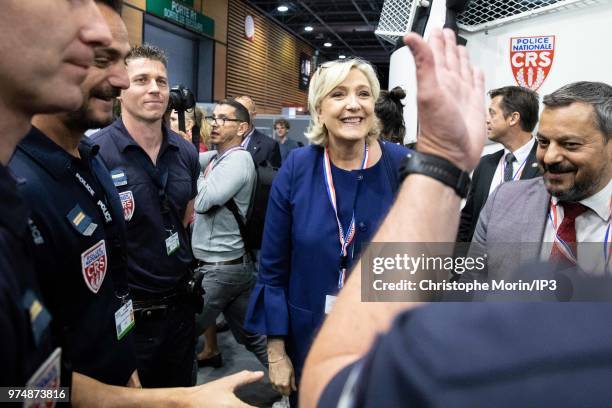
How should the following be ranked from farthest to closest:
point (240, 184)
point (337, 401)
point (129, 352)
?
point (240, 184) → point (129, 352) → point (337, 401)

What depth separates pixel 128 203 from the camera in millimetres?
2070

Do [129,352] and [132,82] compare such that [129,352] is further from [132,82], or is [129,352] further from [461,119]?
[132,82]

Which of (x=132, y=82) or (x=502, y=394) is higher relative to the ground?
(x=132, y=82)

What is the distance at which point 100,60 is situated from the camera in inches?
59.7

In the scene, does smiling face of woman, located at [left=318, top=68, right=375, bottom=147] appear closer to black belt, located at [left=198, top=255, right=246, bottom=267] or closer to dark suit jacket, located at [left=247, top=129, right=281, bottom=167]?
black belt, located at [left=198, top=255, right=246, bottom=267]

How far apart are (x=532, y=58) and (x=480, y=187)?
94 centimetres

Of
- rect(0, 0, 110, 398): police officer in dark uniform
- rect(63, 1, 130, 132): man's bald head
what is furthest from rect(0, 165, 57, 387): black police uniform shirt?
rect(63, 1, 130, 132): man's bald head

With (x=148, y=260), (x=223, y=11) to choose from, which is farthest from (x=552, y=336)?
(x=223, y=11)

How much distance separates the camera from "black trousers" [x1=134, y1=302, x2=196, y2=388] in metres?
2.17

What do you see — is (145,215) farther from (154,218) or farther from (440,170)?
(440,170)

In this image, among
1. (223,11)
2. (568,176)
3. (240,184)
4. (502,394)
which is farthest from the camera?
(223,11)

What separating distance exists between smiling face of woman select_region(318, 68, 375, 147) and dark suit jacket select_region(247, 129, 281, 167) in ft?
11.0

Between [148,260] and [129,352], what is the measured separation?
0.74m

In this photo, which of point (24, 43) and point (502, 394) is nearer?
point (502, 394)
